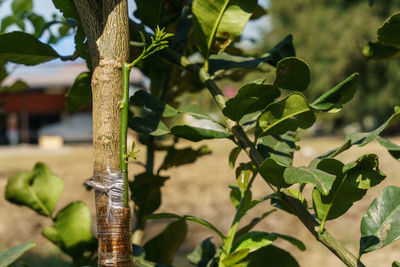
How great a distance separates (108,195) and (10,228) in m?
Result: 2.95

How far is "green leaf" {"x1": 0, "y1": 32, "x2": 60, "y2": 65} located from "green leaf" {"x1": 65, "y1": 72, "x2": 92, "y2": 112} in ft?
0.29

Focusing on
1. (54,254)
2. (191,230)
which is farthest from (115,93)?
(191,230)

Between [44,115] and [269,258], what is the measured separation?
1443 cm

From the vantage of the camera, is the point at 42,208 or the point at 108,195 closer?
the point at 108,195

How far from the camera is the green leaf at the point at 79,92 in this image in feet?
2.40

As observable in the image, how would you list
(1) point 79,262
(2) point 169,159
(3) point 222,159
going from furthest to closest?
(3) point 222,159 < (2) point 169,159 < (1) point 79,262

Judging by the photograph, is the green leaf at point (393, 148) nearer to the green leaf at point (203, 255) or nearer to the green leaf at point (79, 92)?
the green leaf at point (203, 255)

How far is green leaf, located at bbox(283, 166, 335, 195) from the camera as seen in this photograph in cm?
40

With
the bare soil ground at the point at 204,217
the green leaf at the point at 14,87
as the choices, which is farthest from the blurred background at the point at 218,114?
the green leaf at the point at 14,87

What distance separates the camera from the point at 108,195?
48 centimetres

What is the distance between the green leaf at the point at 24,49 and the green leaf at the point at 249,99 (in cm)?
30

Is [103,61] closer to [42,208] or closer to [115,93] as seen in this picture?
[115,93]

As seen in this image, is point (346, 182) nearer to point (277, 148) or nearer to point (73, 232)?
point (277, 148)

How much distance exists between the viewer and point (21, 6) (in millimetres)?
1015
